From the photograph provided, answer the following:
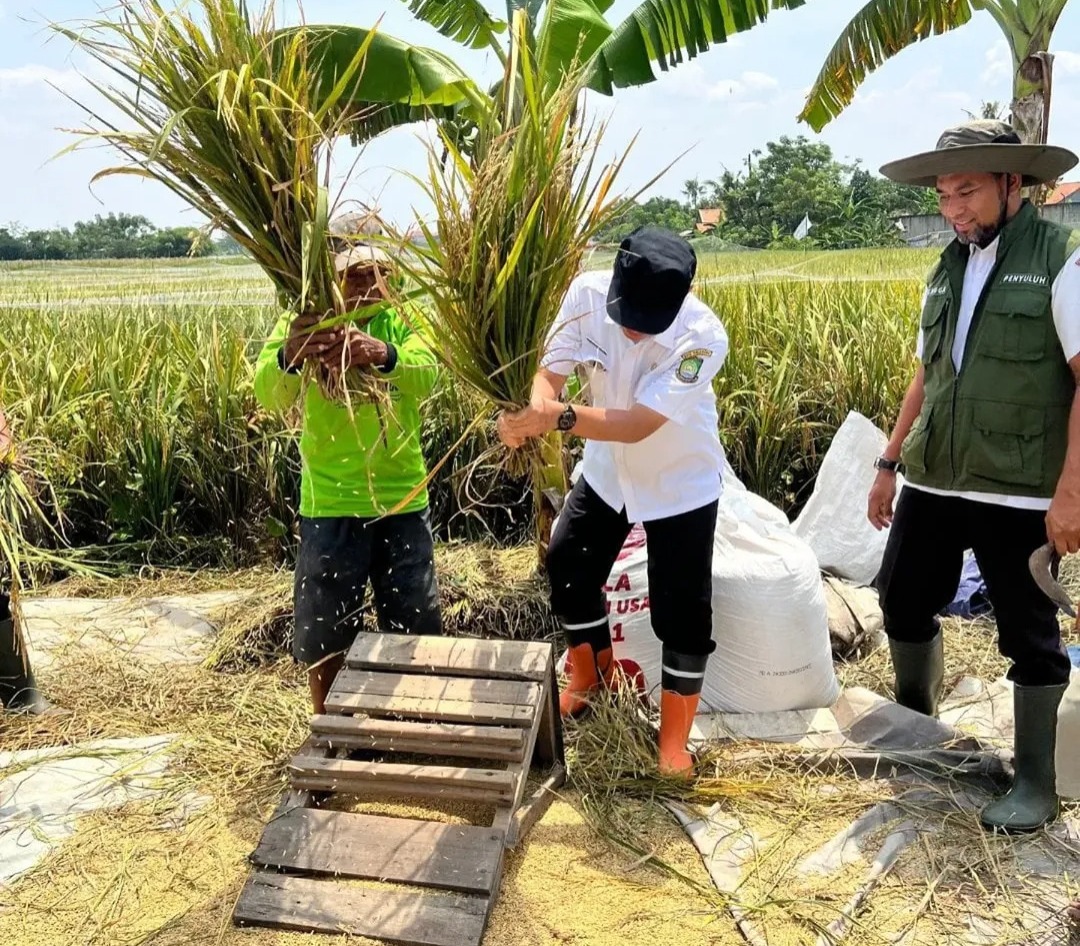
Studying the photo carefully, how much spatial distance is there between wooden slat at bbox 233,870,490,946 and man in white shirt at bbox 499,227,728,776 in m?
0.79

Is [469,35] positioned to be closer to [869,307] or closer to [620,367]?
[869,307]

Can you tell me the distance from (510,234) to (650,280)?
0.36 m

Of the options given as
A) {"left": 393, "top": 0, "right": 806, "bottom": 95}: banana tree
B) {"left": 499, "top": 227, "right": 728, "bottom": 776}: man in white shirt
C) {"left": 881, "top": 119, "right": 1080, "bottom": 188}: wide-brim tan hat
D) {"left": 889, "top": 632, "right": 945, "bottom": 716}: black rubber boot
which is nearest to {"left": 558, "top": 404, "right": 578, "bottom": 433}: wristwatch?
{"left": 499, "top": 227, "right": 728, "bottom": 776}: man in white shirt

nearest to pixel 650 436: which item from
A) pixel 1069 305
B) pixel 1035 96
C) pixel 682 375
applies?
pixel 682 375

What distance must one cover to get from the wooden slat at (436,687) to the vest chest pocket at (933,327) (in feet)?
4.35

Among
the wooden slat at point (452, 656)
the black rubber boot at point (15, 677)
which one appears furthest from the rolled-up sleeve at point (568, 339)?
the black rubber boot at point (15, 677)

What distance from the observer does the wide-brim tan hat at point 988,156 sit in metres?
2.14

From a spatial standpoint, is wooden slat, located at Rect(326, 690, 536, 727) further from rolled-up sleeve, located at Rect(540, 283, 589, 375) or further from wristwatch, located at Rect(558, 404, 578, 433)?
rolled-up sleeve, located at Rect(540, 283, 589, 375)

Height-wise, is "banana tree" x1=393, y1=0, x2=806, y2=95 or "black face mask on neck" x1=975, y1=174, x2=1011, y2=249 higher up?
"banana tree" x1=393, y1=0, x2=806, y2=95

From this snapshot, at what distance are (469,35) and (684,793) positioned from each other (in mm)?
4221

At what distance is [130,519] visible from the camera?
4355 millimetres

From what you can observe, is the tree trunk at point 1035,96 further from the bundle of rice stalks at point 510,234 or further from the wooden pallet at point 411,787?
the wooden pallet at point 411,787

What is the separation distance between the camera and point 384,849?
2.08 m

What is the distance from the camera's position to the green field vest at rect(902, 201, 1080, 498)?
215cm
